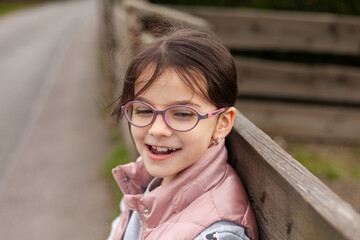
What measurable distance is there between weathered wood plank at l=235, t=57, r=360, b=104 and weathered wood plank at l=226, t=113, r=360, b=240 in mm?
3119

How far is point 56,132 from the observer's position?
5.23m

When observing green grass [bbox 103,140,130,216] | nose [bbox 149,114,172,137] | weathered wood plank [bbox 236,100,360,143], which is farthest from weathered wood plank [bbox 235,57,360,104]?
nose [bbox 149,114,172,137]

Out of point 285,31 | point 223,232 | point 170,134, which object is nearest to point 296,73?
point 285,31

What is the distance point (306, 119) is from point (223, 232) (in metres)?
3.77

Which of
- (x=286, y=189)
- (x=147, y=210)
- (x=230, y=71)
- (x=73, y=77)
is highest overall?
(x=230, y=71)

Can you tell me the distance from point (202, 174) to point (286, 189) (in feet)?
1.22

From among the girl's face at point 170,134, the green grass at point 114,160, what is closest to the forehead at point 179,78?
the girl's face at point 170,134

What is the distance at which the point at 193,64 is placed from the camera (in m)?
1.32

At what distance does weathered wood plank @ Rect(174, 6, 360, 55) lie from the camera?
14.5 ft

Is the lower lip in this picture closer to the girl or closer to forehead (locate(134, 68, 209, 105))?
the girl

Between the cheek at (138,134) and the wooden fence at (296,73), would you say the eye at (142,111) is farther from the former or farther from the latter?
the wooden fence at (296,73)

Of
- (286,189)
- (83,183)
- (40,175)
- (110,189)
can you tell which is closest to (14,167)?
(40,175)

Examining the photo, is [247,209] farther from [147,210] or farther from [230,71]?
[230,71]

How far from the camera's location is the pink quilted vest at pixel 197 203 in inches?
47.7
